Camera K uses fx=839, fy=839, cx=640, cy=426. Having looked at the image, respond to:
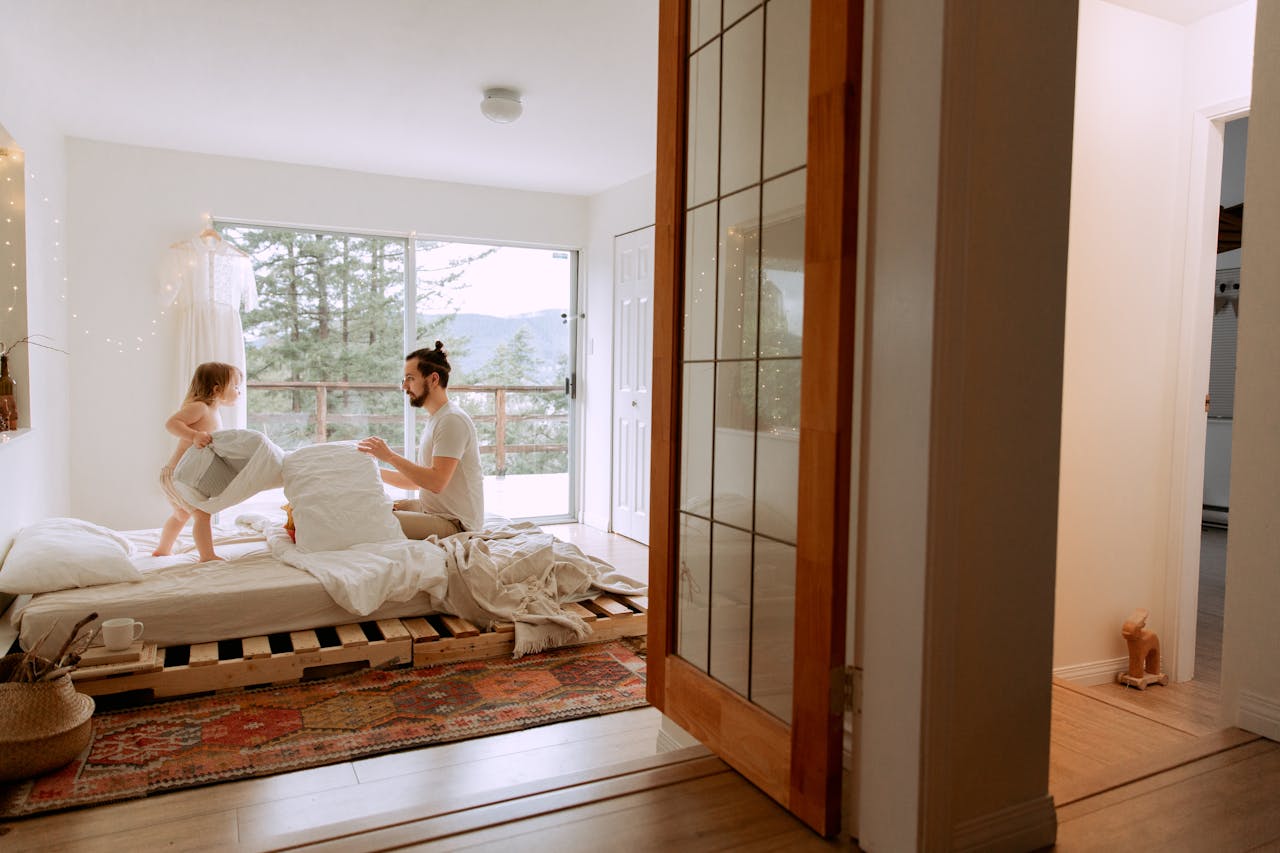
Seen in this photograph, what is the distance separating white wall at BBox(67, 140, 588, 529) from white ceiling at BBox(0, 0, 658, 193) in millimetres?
172

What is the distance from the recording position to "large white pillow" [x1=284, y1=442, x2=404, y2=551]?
3602mm

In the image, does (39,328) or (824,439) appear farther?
(39,328)

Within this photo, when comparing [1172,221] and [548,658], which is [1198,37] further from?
[548,658]

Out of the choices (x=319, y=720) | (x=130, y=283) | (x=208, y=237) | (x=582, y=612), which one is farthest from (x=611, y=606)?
(x=130, y=283)

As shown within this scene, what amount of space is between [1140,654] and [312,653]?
10.6 feet

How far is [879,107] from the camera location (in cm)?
168

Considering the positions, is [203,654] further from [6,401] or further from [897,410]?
[897,410]

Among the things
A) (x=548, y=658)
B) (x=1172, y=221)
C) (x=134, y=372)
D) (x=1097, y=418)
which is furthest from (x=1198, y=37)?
(x=134, y=372)

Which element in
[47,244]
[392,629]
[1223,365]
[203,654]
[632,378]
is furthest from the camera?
[1223,365]

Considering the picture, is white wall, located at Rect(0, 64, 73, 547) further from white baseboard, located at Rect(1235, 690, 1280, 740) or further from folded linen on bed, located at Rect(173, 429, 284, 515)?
white baseboard, located at Rect(1235, 690, 1280, 740)

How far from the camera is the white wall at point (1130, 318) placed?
3.30 m

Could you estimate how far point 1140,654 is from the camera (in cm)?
338

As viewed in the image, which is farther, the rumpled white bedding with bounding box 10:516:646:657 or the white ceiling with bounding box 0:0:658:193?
the white ceiling with bounding box 0:0:658:193

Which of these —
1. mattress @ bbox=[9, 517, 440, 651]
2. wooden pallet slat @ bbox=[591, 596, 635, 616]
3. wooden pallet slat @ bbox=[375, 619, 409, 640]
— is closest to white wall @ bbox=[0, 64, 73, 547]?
mattress @ bbox=[9, 517, 440, 651]
